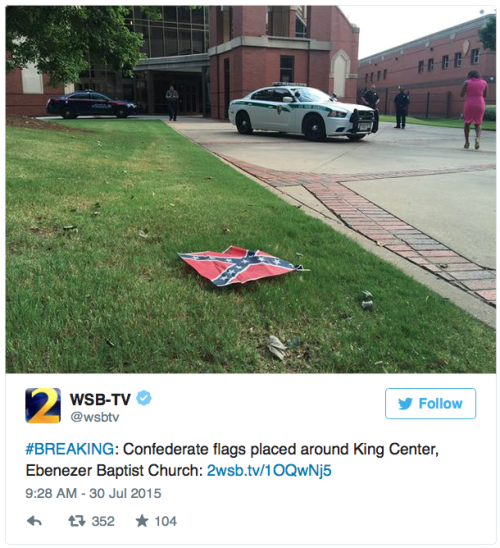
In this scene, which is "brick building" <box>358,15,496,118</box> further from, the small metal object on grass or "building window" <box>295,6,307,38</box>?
the small metal object on grass

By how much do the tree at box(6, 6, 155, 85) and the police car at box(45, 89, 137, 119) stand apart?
1162 centimetres

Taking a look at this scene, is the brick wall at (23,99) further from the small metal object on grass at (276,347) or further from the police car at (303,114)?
the small metal object on grass at (276,347)

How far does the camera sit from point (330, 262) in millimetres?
3525

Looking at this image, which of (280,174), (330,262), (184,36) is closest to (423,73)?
(184,36)

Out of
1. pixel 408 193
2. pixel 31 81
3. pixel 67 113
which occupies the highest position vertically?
pixel 31 81

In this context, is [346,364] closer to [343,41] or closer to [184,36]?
[343,41]

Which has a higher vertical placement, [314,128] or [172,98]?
[172,98]

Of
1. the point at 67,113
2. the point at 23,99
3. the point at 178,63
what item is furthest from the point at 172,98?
the point at 178,63

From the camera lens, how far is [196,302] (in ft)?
9.13

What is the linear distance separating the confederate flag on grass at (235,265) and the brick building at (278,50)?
2577 cm

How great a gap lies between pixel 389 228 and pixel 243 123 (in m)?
12.7

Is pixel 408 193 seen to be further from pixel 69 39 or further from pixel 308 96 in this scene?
pixel 69 39

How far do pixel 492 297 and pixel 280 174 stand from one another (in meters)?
5.08
